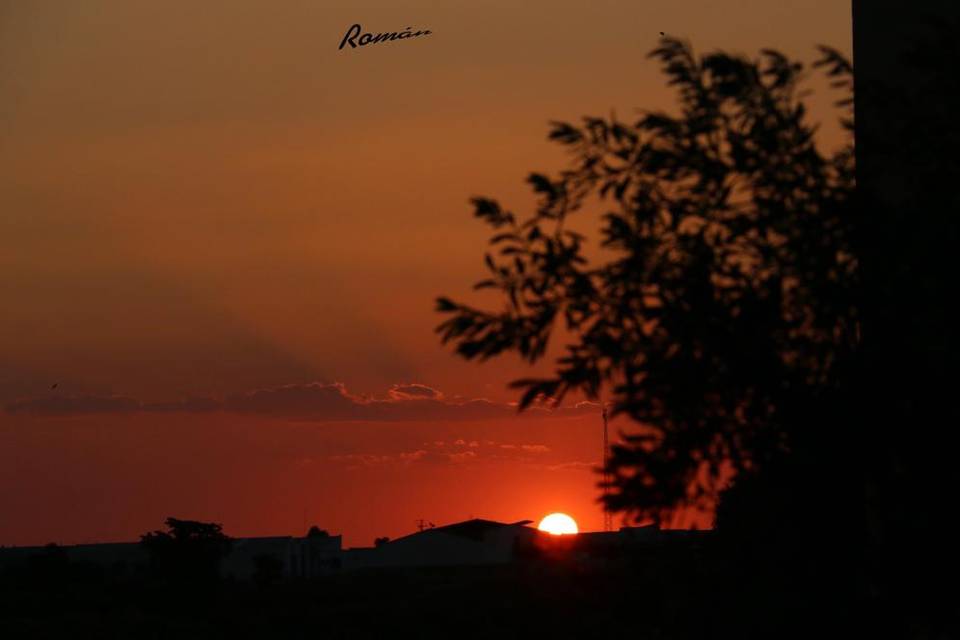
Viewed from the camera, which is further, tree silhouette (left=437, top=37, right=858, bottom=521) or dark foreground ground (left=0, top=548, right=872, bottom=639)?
dark foreground ground (left=0, top=548, right=872, bottom=639)

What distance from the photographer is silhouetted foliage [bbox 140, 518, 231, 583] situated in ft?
278

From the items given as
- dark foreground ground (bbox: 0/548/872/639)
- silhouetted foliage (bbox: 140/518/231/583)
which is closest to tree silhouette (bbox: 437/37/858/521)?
dark foreground ground (bbox: 0/548/872/639)

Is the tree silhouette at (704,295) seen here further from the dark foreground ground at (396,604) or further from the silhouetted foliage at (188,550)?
the silhouetted foliage at (188,550)

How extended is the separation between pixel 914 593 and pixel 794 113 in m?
4.04

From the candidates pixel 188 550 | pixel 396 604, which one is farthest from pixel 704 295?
pixel 188 550

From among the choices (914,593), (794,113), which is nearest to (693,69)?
(794,113)

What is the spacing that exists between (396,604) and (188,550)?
20673 mm

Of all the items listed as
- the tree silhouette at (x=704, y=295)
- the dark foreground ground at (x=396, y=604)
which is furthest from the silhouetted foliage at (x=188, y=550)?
the tree silhouette at (x=704, y=295)

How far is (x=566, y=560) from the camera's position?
7969 centimetres

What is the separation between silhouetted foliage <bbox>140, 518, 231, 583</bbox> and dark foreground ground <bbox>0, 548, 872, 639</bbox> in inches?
40.1

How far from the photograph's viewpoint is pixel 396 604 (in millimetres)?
69938

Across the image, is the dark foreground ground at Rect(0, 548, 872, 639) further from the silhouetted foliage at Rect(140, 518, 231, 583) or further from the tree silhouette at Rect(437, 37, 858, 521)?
the tree silhouette at Rect(437, 37, 858, 521)

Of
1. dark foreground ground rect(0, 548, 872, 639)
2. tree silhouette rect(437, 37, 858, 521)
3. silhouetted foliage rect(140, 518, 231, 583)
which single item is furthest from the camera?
silhouetted foliage rect(140, 518, 231, 583)

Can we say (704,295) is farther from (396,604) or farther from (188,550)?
(188,550)
